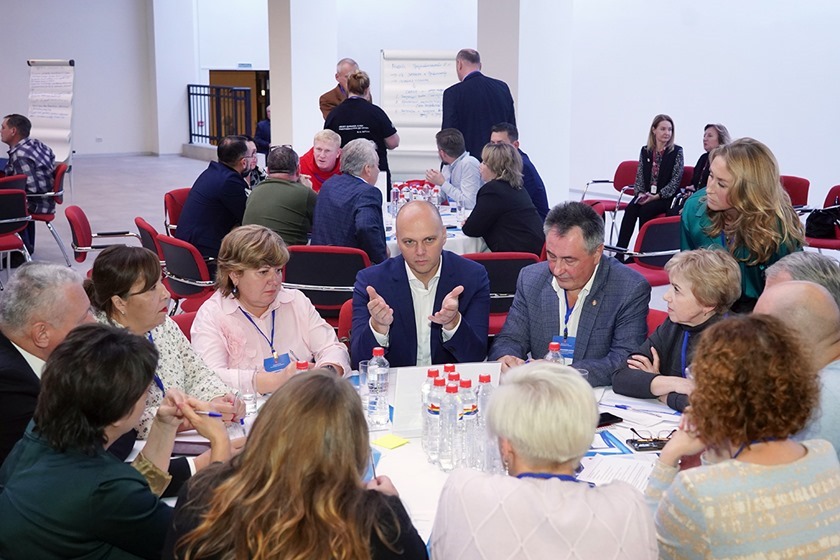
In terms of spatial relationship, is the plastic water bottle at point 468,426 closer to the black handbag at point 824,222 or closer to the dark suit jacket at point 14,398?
the dark suit jacket at point 14,398

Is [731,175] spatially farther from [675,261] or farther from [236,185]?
[236,185]

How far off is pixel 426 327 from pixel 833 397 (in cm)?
173

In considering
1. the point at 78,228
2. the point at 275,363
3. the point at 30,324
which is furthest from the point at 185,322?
the point at 78,228

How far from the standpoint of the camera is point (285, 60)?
440 inches

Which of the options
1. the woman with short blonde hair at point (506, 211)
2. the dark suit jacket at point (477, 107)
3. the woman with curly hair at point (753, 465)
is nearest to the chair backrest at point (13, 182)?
the dark suit jacket at point (477, 107)

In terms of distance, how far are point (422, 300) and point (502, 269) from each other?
139 centimetres

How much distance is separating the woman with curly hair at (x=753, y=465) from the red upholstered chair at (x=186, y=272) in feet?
13.1

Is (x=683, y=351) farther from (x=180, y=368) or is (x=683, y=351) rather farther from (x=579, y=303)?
(x=180, y=368)

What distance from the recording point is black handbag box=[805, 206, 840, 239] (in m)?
7.42

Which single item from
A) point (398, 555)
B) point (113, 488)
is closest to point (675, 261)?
point (398, 555)

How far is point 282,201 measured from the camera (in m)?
6.20

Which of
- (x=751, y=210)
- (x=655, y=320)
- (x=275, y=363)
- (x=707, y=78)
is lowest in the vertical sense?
(x=275, y=363)

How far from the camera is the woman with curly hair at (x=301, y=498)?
172cm

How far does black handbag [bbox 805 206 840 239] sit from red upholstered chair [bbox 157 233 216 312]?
16.3 ft
